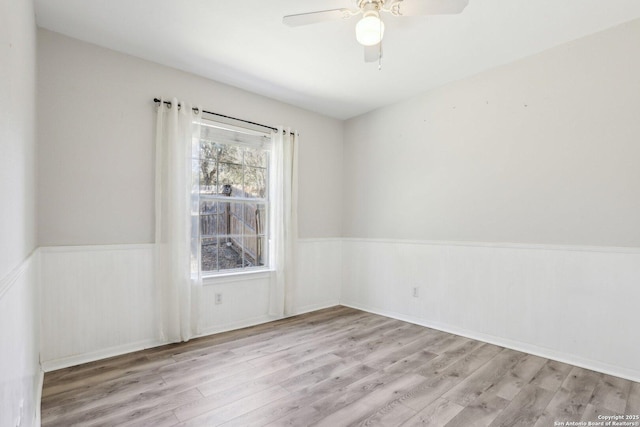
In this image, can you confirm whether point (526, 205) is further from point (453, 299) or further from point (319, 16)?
point (319, 16)

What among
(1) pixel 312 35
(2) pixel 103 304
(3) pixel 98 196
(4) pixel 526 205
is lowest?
(2) pixel 103 304

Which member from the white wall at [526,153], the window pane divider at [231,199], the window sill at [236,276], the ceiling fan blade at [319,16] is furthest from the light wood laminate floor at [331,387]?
the ceiling fan blade at [319,16]

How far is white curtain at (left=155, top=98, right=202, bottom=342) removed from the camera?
296cm

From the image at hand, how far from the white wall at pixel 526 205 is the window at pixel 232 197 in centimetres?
151

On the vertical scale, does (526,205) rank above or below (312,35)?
below

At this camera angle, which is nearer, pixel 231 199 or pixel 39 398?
pixel 39 398

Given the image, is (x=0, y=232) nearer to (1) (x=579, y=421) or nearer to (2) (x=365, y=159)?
(1) (x=579, y=421)

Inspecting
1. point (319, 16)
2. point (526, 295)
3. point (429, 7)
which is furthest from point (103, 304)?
point (526, 295)

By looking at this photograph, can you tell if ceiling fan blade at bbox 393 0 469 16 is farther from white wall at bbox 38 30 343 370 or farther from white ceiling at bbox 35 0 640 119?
white wall at bbox 38 30 343 370

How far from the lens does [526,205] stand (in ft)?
9.52

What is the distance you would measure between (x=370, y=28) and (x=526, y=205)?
210 cm

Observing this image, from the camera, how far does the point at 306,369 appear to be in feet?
8.20

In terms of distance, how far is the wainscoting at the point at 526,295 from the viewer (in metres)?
2.44

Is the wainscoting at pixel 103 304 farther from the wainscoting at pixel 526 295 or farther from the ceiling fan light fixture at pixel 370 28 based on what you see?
the ceiling fan light fixture at pixel 370 28
